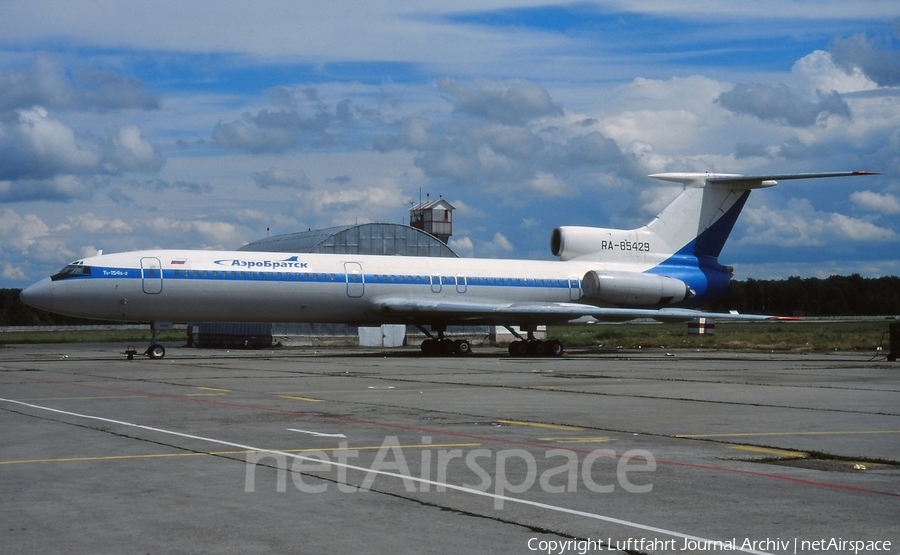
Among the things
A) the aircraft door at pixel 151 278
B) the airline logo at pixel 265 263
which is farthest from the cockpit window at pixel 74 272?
the airline logo at pixel 265 263

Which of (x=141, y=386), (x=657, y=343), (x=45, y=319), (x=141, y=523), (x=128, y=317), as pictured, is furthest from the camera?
(x=45, y=319)

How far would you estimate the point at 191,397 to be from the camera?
18.6 metres

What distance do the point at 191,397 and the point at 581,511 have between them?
12174mm

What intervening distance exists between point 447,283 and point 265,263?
25.1ft

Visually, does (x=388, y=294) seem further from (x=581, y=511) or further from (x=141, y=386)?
(x=581, y=511)

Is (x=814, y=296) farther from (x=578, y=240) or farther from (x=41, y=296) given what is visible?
(x=41, y=296)

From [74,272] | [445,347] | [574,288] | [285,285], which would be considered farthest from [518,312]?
[74,272]

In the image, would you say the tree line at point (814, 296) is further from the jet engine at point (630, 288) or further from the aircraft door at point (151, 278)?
the aircraft door at point (151, 278)

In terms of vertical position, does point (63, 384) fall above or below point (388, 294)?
below

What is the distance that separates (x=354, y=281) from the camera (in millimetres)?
37500

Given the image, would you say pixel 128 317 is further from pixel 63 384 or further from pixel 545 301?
pixel 545 301

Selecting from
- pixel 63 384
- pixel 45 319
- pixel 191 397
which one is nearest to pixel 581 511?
pixel 191 397

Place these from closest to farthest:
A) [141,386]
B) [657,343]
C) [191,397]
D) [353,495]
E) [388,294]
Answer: [353,495], [191,397], [141,386], [388,294], [657,343]

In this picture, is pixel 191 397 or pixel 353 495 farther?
pixel 191 397
